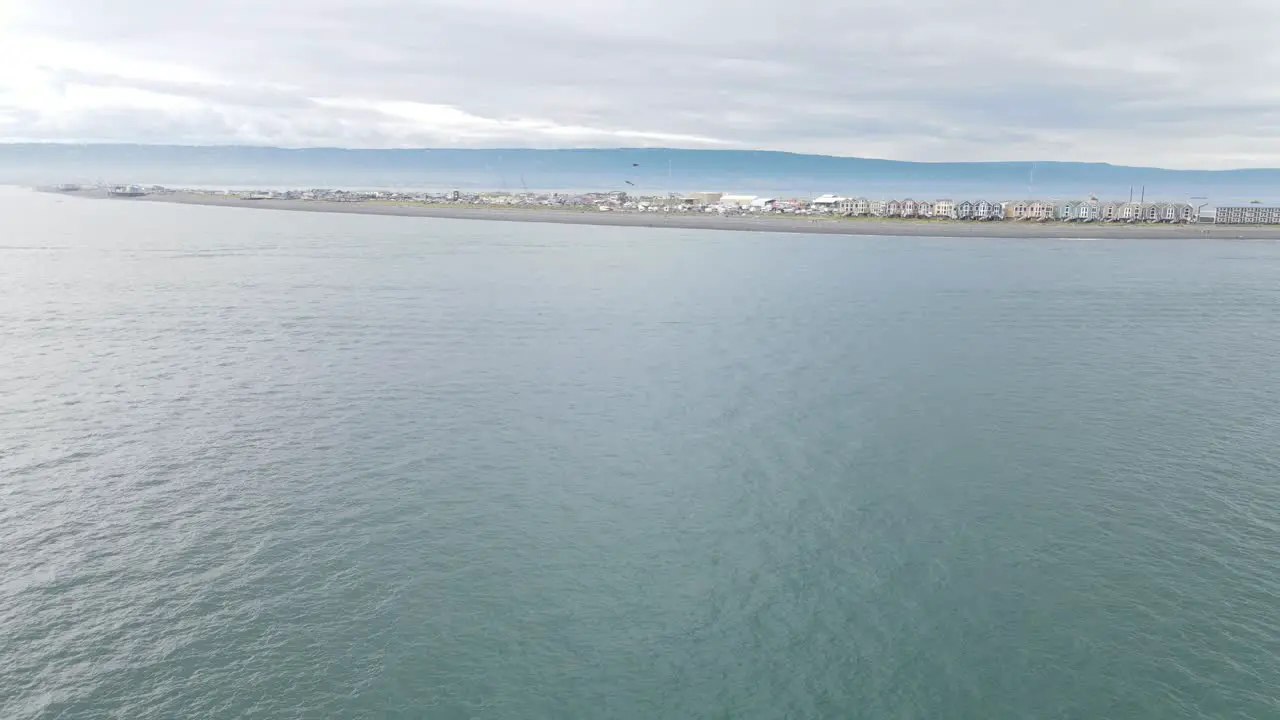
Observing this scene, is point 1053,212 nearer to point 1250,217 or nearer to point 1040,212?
point 1040,212

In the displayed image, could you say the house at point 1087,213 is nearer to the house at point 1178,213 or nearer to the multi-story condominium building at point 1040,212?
the multi-story condominium building at point 1040,212

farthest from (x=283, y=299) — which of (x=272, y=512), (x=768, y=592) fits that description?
(x=768, y=592)

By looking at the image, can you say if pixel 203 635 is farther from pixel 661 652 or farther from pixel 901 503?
pixel 901 503

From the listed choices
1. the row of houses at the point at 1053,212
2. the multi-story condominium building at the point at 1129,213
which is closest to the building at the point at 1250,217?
the row of houses at the point at 1053,212

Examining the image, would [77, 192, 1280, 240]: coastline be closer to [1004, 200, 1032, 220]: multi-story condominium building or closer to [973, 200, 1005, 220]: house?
[973, 200, 1005, 220]: house

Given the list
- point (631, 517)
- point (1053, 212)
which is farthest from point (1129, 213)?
point (631, 517)

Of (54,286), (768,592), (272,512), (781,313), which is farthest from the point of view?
(54,286)

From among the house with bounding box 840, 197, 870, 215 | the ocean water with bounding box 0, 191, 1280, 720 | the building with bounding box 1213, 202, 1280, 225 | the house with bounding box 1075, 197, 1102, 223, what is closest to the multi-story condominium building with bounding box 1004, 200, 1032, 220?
the house with bounding box 1075, 197, 1102, 223
